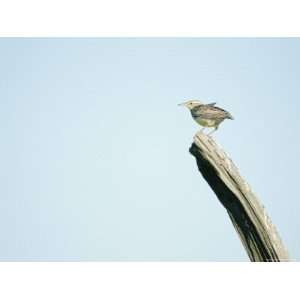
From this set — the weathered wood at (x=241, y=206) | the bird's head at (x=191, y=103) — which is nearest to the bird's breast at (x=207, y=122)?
the bird's head at (x=191, y=103)

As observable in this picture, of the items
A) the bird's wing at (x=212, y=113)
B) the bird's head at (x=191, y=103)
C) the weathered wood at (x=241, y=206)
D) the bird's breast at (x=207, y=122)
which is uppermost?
the bird's head at (x=191, y=103)

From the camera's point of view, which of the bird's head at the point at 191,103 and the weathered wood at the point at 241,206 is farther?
the bird's head at the point at 191,103

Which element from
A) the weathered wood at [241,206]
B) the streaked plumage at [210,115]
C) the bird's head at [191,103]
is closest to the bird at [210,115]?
the streaked plumage at [210,115]

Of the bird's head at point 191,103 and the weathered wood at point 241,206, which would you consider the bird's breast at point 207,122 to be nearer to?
the bird's head at point 191,103

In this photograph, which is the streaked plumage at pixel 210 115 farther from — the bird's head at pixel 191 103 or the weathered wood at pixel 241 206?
the weathered wood at pixel 241 206

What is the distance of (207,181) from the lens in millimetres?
2588

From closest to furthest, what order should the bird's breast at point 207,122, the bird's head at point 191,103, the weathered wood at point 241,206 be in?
the weathered wood at point 241,206, the bird's breast at point 207,122, the bird's head at point 191,103

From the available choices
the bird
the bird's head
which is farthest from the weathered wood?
the bird's head

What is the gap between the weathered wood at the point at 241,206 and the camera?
2473 mm

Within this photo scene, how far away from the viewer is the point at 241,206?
2477 millimetres

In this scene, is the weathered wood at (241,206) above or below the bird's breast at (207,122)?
below

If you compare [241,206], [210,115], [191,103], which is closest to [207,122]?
[210,115]

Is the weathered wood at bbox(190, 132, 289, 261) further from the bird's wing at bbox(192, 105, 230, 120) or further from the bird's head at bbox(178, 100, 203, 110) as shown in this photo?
the bird's head at bbox(178, 100, 203, 110)

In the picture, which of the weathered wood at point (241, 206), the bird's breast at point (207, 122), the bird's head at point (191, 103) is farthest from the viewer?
the bird's head at point (191, 103)
